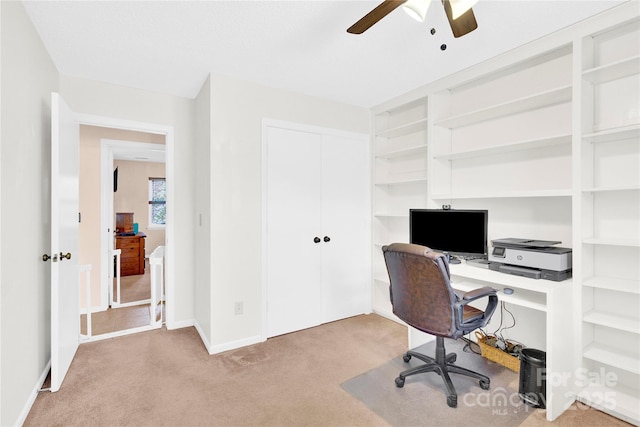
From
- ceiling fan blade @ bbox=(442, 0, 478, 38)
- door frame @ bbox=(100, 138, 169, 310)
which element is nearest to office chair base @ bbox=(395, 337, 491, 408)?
ceiling fan blade @ bbox=(442, 0, 478, 38)

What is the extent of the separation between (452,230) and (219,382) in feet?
6.98

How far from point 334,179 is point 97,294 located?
3.09 m

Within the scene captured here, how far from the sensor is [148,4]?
1.81 meters

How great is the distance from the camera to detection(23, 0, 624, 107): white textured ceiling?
73.3 inches

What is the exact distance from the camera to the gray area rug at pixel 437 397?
1865mm

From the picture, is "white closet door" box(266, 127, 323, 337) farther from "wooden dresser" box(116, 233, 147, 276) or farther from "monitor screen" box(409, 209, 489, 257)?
"wooden dresser" box(116, 233, 147, 276)

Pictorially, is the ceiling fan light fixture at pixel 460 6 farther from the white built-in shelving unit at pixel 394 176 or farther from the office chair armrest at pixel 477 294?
the white built-in shelving unit at pixel 394 176

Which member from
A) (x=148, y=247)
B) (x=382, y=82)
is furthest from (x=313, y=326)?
(x=148, y=247)

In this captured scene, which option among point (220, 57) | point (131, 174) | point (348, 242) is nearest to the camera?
point (220, 57)

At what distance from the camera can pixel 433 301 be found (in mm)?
1980

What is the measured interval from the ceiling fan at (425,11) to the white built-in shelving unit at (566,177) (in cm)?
97

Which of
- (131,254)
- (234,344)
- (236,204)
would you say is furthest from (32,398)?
(131,254)

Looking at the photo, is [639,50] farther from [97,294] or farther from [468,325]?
[97,294]

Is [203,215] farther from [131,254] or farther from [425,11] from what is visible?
[131,254]
